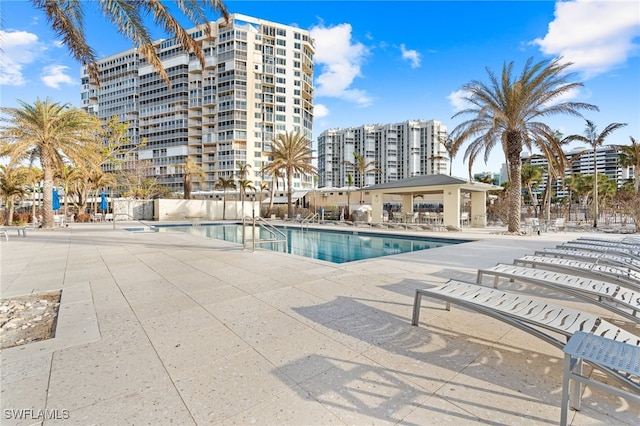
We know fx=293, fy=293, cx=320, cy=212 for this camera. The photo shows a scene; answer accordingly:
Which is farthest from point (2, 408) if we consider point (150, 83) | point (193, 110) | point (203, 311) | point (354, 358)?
point (150, 83)

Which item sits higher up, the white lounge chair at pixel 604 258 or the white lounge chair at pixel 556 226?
the white lounge chair at pixel 604 258

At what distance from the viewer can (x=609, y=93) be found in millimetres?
13969

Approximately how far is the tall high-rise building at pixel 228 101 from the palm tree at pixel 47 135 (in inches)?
Answer: 1595

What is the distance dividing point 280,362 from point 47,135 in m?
20.2

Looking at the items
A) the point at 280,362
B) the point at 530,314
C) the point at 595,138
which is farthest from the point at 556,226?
the point at 280,362

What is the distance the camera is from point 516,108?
14.1 metres

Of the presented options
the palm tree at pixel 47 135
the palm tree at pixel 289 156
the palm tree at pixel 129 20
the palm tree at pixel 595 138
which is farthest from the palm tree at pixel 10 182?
the palm tree at pixel 595 138

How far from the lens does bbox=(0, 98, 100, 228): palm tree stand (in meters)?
15.2

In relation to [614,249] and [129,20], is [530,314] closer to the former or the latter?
[614,249]

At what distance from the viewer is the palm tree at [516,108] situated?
13523 mm

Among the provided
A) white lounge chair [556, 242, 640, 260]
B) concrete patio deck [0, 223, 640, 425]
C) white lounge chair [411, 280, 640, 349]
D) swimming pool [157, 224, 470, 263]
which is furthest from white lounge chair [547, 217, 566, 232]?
white lounge chair [411, 280, 640, 349]

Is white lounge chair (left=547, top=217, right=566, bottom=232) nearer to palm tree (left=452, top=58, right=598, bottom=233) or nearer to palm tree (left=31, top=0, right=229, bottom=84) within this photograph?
palm tree (left=452, top=58, right=598, bottom=233)

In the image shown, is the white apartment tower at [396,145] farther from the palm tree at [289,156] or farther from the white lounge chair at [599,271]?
the white lounge chair at [599,271]

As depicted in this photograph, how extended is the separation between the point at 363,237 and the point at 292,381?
45.1ft
